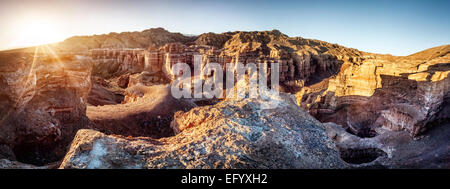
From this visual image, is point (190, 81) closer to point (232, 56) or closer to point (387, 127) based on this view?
point (232, 56)

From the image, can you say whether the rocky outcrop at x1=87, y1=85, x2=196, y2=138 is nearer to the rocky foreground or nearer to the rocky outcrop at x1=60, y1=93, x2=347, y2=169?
the rocky foreground

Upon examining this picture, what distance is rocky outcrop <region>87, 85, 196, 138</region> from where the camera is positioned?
13406 millimetres

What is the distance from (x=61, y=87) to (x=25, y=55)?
8.71 ft

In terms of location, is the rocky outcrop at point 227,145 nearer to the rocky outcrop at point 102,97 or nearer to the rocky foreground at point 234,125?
the rocky foreground at point 234,125

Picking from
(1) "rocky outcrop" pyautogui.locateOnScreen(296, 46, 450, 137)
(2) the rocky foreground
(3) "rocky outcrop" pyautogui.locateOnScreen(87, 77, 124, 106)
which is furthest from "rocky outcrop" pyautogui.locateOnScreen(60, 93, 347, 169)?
(3) "rocky outcrop" pyautogui.locateOnScreen(87, 77, 124, 106)

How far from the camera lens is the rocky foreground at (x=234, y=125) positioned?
4910 millimetres

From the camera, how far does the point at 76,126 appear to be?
1041 cm

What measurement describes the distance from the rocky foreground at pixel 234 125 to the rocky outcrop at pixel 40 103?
0.12 ft

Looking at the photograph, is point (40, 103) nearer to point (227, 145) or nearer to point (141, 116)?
point (141, 116)

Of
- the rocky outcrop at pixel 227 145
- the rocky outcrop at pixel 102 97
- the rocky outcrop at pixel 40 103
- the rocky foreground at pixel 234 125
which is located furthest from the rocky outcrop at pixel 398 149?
the rocky outcrop at pixel 102 97

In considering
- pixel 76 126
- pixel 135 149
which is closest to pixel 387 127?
pixel 135 149

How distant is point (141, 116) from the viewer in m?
15.4

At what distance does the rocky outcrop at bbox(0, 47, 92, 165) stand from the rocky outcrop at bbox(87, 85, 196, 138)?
7.72 ft

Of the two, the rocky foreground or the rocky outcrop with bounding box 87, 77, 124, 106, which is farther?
the rocky outcrop with bounding box 87, 77, 124, 106
